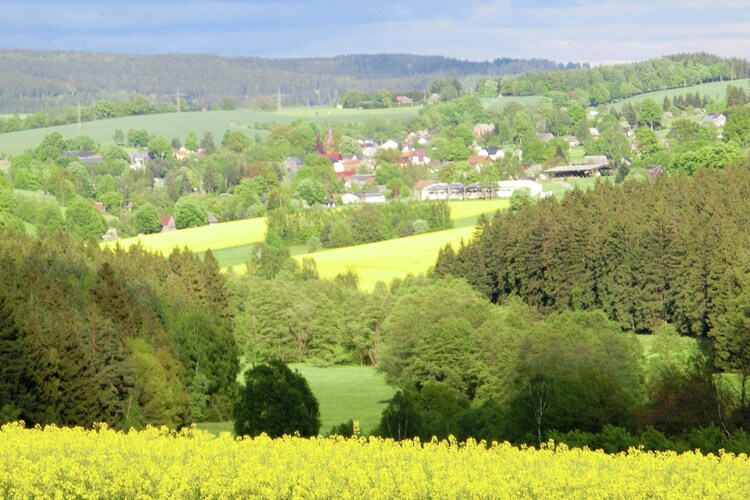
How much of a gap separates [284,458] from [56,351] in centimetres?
3946

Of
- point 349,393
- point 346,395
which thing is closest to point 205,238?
point 349,393

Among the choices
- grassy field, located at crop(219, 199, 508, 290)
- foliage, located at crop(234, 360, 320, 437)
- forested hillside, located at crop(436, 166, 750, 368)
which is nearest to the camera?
foliage, located at crop(234, 360, 320, 437)

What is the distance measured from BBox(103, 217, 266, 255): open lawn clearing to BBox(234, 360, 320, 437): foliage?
109 metres

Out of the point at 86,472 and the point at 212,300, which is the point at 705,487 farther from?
the point at 212,300

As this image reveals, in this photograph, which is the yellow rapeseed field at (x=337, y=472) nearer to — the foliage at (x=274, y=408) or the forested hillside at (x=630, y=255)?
the foliage at (x=274, y=408)


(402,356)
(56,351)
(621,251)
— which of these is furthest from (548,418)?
(621,251)

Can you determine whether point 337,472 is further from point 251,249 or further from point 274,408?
point 251,249

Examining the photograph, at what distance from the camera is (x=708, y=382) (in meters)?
61.1

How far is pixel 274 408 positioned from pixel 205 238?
125 m

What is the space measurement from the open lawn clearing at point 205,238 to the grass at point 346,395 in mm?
61282

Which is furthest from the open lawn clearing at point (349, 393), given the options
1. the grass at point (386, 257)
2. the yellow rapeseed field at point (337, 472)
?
the yellow rapeseed field at point (337, 472)

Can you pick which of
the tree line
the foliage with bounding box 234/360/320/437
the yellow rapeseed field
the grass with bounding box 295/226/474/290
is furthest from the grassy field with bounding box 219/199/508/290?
the yellow rapeseed field

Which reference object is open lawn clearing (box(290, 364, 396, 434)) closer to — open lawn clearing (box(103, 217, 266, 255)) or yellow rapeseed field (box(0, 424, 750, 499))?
yellow rapeseed field (box(0, 424, 750, 499))

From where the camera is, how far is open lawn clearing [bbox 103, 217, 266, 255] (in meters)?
181
